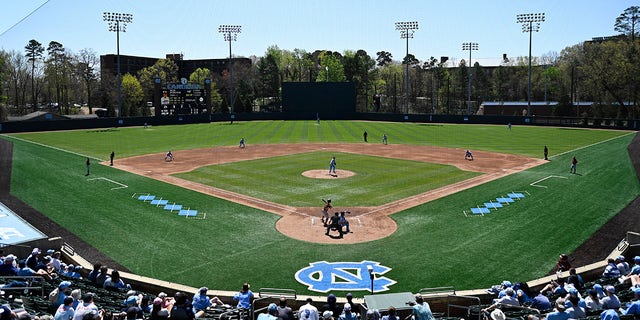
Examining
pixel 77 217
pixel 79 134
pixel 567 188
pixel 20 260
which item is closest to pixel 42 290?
pixel 20 260

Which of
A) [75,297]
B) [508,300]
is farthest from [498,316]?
[75,297]

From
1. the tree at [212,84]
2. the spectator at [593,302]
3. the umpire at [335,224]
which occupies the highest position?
the tree at [212,84]

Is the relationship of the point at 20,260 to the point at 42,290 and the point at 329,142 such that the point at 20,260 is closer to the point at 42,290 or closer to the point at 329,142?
the point at 42,290

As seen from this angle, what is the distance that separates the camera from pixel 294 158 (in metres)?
44.9

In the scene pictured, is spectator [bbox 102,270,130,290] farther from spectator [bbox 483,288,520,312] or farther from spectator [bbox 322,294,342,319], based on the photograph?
spectator [bbox 483,288,520,312]

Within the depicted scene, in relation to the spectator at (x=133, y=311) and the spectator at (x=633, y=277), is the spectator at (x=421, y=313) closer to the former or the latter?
the spectator at (x=133, y=311)

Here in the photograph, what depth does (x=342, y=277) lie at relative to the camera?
17312 mm

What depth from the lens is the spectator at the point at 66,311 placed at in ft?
33.0

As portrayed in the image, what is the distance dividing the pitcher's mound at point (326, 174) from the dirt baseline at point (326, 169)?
7cm

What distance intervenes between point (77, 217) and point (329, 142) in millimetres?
36122

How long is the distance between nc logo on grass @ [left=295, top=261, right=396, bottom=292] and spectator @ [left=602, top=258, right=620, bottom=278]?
6435 mm

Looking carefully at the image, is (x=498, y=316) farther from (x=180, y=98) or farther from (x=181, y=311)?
(x=180, y=98)

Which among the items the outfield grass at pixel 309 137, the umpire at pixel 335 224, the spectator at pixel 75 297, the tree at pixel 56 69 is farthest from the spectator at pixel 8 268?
the tree at pixel 56 69

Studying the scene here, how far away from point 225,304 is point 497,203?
18814mm
